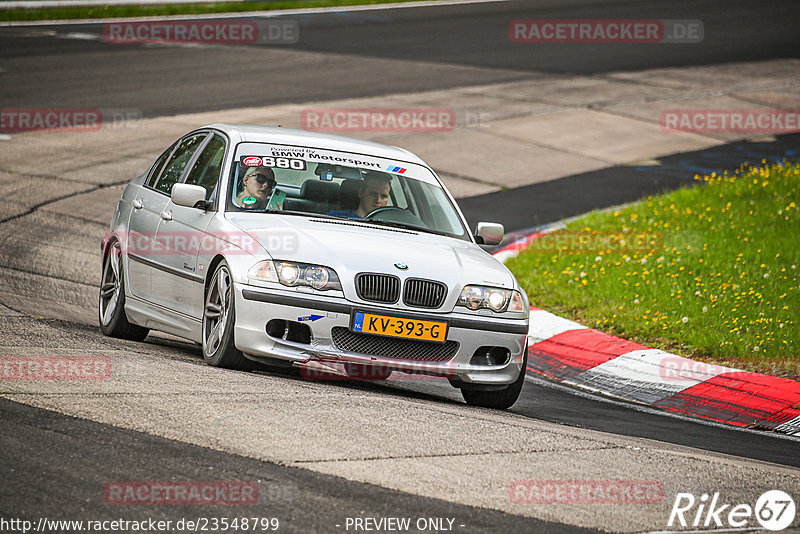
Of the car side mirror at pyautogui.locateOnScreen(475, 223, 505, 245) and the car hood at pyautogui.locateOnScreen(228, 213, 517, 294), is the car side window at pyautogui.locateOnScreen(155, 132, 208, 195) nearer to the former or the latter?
the car hood at pyautogui.locateOnScreen(228, 213, 517, 294)

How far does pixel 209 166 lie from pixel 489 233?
201 centimetres

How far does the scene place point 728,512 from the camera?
16.4 feet

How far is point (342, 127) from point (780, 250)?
8.83m

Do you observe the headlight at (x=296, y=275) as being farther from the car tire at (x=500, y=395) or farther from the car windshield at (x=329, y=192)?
the car tire at (x=500, y=395)

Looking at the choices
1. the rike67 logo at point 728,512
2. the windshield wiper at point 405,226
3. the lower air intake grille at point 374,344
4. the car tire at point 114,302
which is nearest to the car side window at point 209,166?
the car tire at point 114,302

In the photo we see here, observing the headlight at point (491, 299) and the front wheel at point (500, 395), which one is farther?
the front wheel at point (500, 395)

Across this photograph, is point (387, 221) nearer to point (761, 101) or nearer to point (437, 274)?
point (437, 274)

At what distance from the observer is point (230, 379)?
6.55 meters

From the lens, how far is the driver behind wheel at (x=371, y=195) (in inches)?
309

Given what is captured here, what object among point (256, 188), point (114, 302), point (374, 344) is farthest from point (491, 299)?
point (114, 302)

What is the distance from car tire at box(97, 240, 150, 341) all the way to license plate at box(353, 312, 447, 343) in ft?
7.46

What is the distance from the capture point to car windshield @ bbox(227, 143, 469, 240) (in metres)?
7.76

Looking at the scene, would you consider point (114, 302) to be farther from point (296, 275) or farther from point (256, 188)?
point (296, 275)

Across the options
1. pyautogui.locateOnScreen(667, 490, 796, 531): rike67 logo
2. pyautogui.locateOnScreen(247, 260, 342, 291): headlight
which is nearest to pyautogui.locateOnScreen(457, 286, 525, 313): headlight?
pyautogui.locateOnScreen(247, 260, 342, 291): headlight
